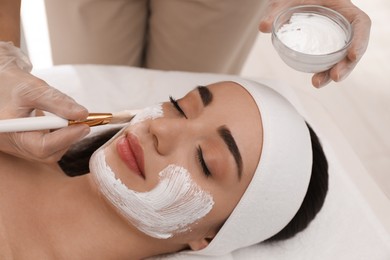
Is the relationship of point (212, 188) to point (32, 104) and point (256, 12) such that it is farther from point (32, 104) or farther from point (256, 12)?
point (256, 12)

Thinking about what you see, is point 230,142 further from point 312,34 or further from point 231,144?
point 312,34

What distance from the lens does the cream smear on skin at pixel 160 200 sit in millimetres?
1194

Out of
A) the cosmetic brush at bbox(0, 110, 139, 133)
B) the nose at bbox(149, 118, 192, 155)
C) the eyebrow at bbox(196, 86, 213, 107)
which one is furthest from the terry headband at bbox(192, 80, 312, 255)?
the cosmetic brush at bbox(0, 110, 139, 133)

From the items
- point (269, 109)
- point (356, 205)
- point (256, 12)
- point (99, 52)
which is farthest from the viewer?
point (99, 52)

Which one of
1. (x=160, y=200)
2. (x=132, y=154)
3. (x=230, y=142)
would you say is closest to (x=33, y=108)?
(x=132, y=154)

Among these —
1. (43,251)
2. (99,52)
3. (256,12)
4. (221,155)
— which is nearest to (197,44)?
(256,12)

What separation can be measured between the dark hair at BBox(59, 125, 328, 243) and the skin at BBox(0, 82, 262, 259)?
0.53 ft

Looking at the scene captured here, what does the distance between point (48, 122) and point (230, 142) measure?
0.44m

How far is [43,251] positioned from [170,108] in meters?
0.50

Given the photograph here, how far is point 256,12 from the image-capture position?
1.82m

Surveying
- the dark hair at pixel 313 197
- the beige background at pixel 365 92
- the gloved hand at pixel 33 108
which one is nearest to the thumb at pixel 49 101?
the gloved hand at pixel 33 108

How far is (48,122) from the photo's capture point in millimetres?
1121

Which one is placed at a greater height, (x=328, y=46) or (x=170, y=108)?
Answer: (x=328, y=46)

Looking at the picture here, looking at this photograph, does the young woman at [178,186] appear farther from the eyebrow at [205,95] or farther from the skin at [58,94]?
the skin at [58,94]
